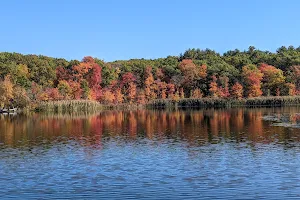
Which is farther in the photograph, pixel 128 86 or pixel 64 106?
pixel 128 86

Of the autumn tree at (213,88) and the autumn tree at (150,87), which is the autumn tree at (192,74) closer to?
the autumn tree at (213,88)

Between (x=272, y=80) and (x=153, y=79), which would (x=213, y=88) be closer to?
(x=272, y=80)

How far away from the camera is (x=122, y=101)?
82.2 meters

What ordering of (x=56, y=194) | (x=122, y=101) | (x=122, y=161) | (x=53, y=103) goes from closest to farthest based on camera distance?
(x=56, y=194) → (x=122, y=161) → (x=53, y=103) → (x=122, y=101)

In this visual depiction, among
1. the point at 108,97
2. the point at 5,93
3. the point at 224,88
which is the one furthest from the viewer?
the point at 224,88

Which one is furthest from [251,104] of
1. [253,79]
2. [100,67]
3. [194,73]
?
[100,67]

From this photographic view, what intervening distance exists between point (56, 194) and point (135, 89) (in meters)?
69.7

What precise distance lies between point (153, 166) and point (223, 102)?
2485 inches

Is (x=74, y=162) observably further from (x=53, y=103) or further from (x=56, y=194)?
(x=53, y=103)

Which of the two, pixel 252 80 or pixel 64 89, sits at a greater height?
pixel 252 80

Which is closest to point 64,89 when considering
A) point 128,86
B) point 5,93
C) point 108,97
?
point 108,97

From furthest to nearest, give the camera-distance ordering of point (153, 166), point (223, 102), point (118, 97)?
point (118, 97) < point (223, 102) < point (153, 166)

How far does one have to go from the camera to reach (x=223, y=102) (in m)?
78.9

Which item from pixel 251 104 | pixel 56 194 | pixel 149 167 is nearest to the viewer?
pixel 56 194
